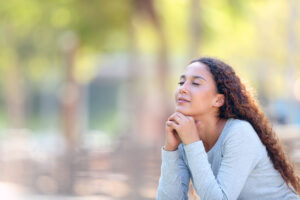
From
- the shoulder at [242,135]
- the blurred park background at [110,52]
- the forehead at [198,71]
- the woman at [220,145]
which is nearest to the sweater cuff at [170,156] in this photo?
the woman at [220,145]

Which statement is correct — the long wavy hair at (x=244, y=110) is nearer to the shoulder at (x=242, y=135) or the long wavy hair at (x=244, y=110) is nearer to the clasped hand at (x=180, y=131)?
the shoulder at (x=242, y=135)

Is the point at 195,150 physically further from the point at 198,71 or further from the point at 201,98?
the point at 198,71

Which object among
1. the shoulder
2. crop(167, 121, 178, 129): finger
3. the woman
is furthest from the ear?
crop(167, 121, 178, 129): finger

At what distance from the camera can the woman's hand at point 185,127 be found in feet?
8.14

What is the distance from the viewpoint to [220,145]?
2594 mm

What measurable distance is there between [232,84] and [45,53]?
18474mm

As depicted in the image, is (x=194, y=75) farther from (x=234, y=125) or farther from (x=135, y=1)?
(x=135, y=1)

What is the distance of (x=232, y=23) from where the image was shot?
1339cm

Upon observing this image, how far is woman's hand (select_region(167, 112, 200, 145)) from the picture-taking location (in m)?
2.48

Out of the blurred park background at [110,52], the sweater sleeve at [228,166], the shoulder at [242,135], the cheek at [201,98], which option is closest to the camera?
the sweater sleeve at [228,166]

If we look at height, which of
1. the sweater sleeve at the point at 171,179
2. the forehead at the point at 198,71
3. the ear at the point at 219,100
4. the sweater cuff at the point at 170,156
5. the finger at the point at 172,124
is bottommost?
the sweater sleeve at the point at 171,179

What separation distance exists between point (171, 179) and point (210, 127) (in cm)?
Answer: 29

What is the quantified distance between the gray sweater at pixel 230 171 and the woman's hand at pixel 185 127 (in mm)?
31

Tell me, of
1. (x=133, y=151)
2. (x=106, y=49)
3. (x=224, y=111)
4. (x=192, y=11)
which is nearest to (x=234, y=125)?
(x=224, y=111)
